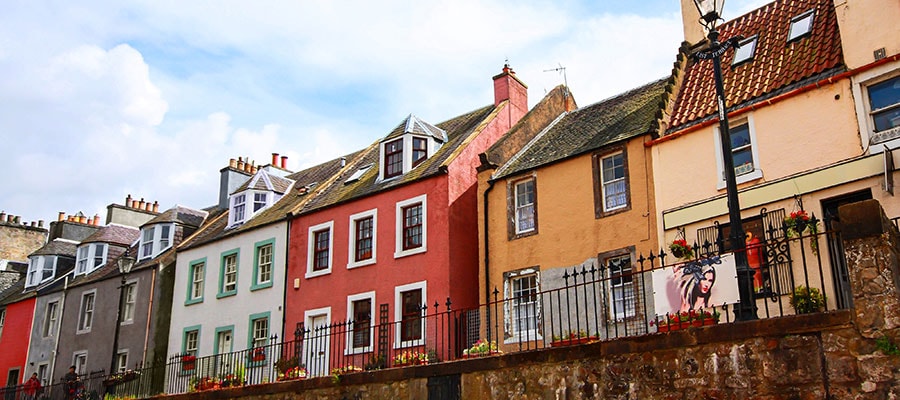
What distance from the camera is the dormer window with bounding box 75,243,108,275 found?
35.6 metres

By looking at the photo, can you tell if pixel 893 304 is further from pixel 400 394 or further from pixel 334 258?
pixel 334 258

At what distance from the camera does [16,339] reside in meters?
36.6

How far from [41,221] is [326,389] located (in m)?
36.8

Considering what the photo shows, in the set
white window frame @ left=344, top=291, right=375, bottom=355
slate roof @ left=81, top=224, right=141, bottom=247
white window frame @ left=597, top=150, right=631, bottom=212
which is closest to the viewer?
white window frame @ left=597, top=150, right=631, bottom=212

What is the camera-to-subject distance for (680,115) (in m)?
18.7

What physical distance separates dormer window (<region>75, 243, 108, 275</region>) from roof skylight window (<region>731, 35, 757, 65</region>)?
90.7 ft

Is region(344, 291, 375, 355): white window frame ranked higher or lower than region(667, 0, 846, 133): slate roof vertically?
lower

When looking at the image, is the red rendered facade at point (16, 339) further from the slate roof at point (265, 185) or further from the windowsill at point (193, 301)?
the slate roof at point (265, 185)

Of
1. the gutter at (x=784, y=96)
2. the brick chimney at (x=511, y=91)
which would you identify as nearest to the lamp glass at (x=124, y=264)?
the brick chimney at (x=511, y=91)

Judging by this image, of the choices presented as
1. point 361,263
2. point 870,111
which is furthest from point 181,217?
point 870,111

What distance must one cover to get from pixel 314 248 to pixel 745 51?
13.8 metres

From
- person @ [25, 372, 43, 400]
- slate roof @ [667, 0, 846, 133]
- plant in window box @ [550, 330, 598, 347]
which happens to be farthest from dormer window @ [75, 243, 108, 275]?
plant in window box @ [550, 330, 598, 347]

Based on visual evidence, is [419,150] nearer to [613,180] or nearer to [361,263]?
[361,263]

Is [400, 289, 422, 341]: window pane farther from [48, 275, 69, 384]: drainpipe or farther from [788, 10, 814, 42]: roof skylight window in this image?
[48, 275, 69, 384]: drainpipe
